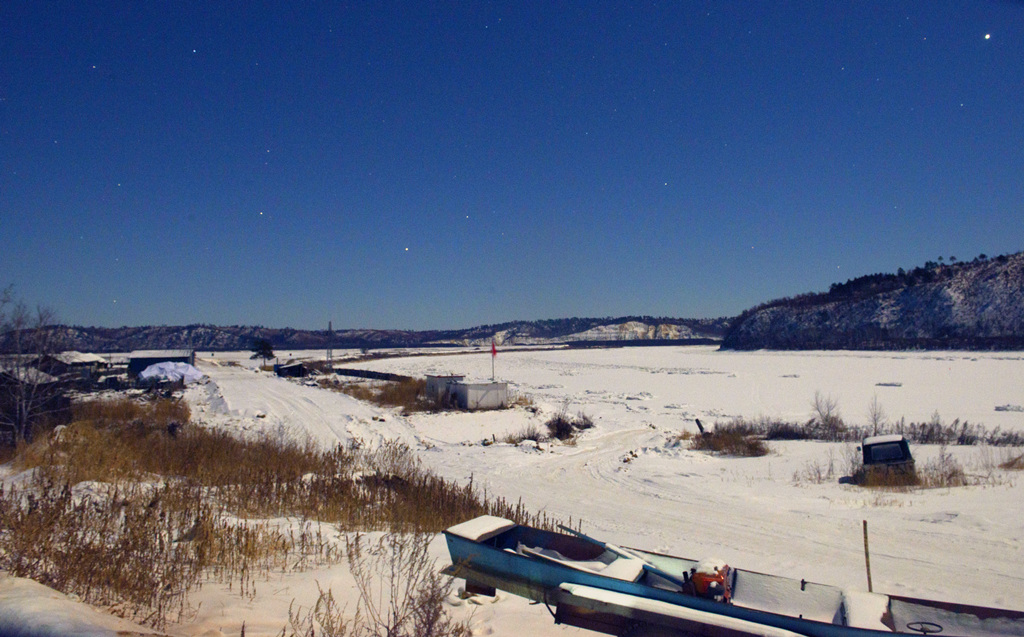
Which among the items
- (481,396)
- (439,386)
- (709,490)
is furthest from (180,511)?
(439,386)

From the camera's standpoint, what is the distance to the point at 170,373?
40562 millimetres

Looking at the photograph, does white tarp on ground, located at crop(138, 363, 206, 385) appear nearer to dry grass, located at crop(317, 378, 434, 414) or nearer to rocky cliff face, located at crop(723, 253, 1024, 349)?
dry grass, located at crop(317, 378, 434, 414)

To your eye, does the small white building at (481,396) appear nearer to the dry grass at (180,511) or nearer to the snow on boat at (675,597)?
the dry grass at (180,511)

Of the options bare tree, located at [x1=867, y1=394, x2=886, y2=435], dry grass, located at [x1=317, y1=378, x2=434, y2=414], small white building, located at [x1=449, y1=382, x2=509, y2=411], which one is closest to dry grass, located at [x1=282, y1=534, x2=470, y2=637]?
bare tree, located at [x1=867, y1=394, x2=886, y2=435]

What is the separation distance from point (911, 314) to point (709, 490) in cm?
7998

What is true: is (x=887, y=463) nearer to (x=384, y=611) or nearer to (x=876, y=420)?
(x=876, y=420)

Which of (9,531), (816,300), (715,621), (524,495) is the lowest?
(524,495)

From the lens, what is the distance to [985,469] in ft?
41.4

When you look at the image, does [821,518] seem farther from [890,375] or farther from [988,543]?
[890,375]

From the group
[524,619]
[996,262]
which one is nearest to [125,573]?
[524,619]

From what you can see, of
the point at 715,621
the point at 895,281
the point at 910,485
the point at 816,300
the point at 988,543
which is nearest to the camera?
the point at 715,621

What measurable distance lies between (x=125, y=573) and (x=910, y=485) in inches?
525

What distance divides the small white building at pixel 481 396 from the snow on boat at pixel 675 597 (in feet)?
68.8

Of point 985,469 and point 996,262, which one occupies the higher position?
point 996,262
